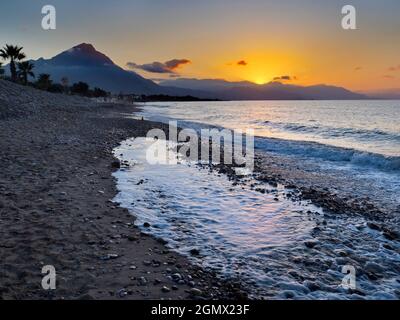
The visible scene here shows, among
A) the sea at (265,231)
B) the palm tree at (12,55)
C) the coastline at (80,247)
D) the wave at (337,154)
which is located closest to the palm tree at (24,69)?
the palm tree at (12,55)

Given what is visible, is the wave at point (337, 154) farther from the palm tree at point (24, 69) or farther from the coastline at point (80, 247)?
the palm tree at point (24, 69)

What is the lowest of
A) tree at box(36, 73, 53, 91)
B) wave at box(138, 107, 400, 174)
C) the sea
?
the sea

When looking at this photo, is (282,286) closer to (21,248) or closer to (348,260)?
(348,260)

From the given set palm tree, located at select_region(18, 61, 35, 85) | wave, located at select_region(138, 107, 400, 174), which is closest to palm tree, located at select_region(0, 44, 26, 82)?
palm tree, located at select_region(18, 61, 35, 85)

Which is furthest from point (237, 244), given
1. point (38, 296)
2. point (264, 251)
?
point (38, 296)

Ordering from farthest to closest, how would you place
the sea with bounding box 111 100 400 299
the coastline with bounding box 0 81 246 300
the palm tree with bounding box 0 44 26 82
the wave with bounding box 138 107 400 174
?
the palm tree with bounding box 0 44 26 82, the wave with bounding box 138 107 400 174, the sea with bounding box 111 100 400 299, the coastline with bounding box 0 81 246 300

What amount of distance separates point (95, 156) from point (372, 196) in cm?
1271

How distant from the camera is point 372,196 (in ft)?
41.9

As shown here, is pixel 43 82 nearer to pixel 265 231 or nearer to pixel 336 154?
pixel 336 154

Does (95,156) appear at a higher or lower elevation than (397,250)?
higher

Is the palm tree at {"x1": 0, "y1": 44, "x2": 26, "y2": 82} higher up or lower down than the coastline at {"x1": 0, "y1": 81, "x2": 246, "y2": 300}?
higher up

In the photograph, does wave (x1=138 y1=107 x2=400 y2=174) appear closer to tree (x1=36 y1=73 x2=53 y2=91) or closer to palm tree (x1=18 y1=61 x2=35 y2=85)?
palm tree (x1=18 y1=61 x2=35 y2=85)

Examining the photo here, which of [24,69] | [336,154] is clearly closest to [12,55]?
[24,69]

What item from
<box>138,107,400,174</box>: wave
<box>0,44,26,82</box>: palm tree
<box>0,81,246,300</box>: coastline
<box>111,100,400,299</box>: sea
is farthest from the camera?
<box>0,44,26,82</box>: palm tree
